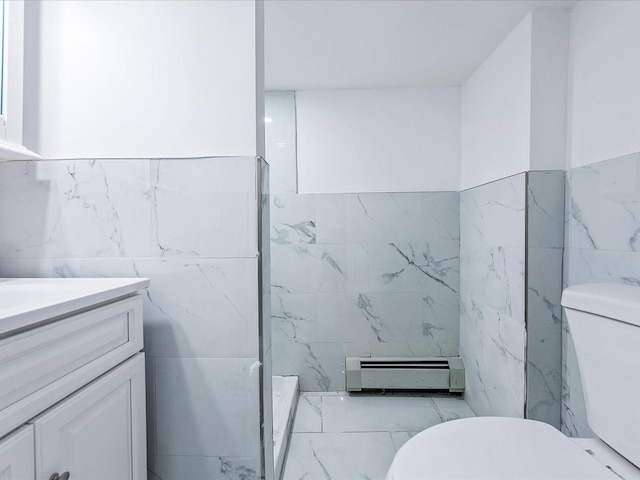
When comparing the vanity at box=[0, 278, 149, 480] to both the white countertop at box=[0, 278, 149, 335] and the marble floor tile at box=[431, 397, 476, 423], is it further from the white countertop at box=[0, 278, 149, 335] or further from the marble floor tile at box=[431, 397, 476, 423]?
the marble floor tile at box=[431, 397, 476, 423]

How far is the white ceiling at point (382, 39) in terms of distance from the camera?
1676mm

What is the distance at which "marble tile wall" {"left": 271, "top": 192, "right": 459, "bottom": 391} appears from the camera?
2.54m

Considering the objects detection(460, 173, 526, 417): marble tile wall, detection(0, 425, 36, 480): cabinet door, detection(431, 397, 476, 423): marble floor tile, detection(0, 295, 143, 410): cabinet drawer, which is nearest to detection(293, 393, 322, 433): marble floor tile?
detection(431, 397, 476, 423): marble floor tile

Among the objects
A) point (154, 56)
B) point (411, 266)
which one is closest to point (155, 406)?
point (154, 56)

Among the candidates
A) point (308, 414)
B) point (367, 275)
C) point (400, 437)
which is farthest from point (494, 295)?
point (308, 414)

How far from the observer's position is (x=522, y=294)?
5.73 ft

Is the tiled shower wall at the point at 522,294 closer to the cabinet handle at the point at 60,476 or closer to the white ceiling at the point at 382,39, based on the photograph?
the white ceiling at the point at 382,39

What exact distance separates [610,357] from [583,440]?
29 cm

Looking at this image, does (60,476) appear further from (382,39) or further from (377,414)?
(382,39)

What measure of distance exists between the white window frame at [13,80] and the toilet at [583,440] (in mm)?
1453

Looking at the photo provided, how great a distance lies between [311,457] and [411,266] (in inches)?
51.8

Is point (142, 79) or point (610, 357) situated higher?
point (142, 79)

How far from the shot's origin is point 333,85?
99.0 inches

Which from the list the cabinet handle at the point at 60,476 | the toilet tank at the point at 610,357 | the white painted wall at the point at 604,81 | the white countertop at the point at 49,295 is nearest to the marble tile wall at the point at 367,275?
the white painted wall at the point at 604,81
